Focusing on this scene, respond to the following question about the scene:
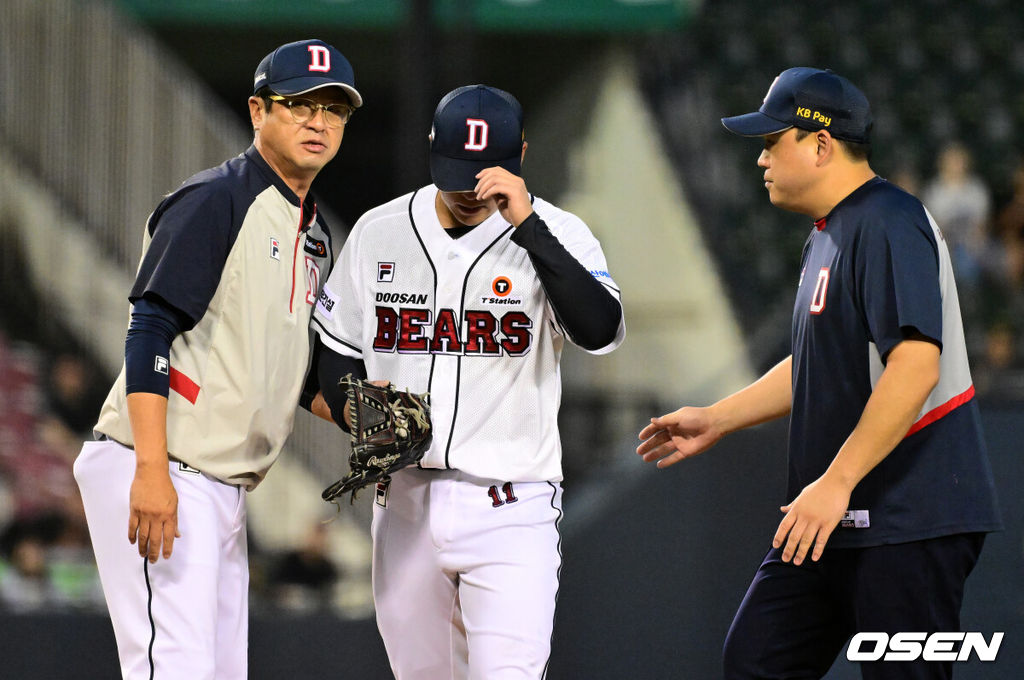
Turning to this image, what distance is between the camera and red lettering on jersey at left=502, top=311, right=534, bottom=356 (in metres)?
3.11

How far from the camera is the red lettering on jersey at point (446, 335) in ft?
10.2

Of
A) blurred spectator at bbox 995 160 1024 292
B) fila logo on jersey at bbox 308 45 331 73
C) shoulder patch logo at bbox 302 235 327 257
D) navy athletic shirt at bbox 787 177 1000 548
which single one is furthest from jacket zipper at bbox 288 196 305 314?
blurred spectator at bbox 995 160 1024 292

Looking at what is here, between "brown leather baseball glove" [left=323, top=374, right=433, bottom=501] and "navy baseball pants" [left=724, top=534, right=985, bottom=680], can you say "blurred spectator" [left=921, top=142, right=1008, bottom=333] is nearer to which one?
"navy baseball pants" [left=724, top=534, right=985, bottom=680]

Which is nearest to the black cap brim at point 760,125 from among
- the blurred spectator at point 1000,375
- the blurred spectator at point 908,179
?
the blurred spectator at point 1000,375

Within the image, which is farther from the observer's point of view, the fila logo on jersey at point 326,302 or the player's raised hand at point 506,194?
the fila logo on jersey at point 326,302

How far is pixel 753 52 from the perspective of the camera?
38.7 feet

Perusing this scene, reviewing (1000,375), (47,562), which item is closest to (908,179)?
(1000,375)

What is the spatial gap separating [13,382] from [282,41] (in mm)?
5481

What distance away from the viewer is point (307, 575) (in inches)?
259

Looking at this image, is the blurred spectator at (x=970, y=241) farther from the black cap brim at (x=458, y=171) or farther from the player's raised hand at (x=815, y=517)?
the black cap brim at (x=458, y=171)

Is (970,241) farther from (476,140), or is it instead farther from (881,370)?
(476,140)

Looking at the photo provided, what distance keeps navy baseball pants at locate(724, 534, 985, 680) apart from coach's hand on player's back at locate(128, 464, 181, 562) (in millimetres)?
1417

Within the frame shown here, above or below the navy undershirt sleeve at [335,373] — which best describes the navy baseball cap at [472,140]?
above

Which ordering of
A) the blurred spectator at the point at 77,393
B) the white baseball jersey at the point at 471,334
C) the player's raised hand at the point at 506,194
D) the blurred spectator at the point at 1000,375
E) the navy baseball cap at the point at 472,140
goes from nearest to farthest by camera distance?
the player's raised hand at the point at 506,194 < the navy baseball cap at the point at 472,140 < the white baseball jersey at the point at 471,334 < the blurred spectator at the point at 1000,375 < the blurred spectator at the point at 77,393
